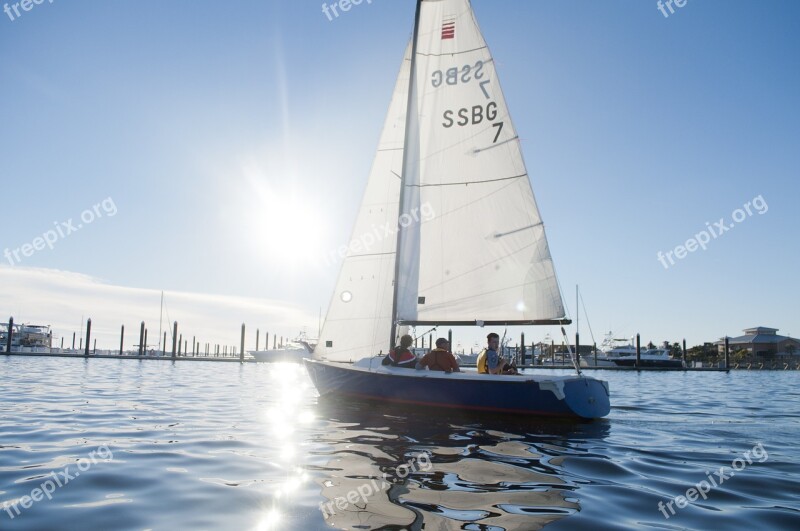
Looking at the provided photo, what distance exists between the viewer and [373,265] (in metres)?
14.9

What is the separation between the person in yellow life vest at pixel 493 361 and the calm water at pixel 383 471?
121cm

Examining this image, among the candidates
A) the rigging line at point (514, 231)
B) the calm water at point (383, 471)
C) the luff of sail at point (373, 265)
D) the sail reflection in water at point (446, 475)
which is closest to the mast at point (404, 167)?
the luff of sail at point (373, 265)

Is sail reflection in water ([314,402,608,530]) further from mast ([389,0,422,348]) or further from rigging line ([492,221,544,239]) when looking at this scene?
rigging line ([492,221,544,239])

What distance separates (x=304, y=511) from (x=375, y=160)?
1201cm

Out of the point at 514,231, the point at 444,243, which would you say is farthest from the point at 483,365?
the point at 514,231

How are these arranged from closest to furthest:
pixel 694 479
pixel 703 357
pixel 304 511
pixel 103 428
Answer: pixel 304 511 < pixel 694 479 < pixel 103 428 < pixel 703 357

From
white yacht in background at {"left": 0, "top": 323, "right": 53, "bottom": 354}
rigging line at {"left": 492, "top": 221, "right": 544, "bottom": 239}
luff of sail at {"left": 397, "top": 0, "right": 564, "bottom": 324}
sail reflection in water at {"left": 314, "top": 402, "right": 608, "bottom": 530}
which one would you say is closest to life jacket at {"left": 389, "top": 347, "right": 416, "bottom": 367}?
luff of sail at {"left": 397, "top": 0, "right": 564, "bottom": 324}

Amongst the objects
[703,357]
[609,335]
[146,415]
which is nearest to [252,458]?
[146,415]

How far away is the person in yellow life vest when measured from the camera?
40.3 ft

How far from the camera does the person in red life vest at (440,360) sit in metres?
12.4

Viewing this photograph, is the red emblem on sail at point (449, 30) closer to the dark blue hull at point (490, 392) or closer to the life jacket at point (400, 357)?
the life jacket at point (400, 357)

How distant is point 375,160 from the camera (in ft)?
51.6

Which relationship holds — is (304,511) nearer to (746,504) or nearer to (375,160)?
(746,504)

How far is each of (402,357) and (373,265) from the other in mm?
3083
